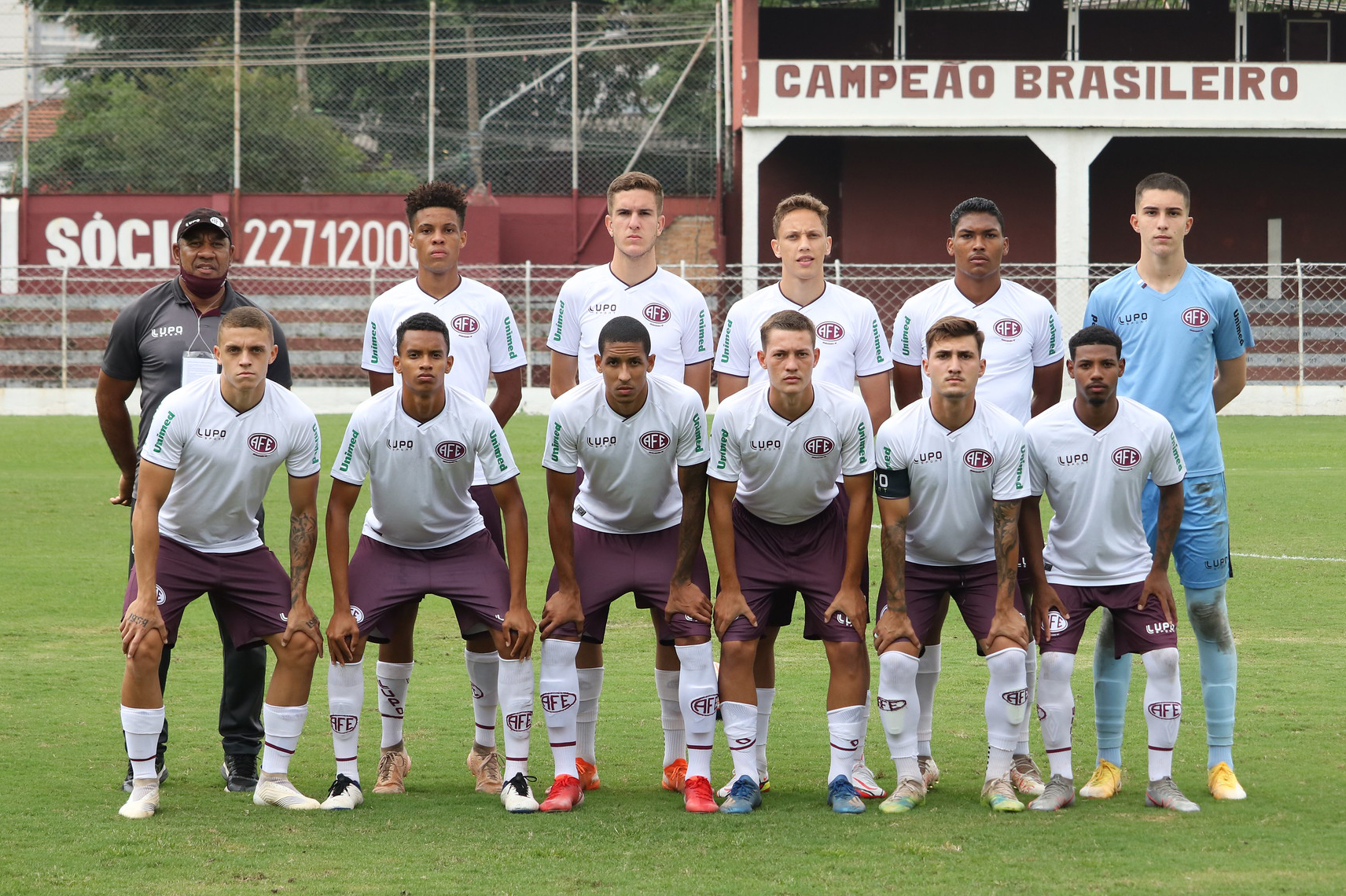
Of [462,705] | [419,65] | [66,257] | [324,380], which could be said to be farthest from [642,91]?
[462,705]

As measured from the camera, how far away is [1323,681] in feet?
24.3

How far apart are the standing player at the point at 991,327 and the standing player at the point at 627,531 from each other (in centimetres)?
94

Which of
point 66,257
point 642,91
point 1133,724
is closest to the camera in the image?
point 1133,724

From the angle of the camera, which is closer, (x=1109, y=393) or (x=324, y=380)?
(x=1109, y=393)

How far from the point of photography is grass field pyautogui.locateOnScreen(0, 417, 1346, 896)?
15.0 feet

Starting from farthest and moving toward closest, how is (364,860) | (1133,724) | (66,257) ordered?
(66,257)
(1133,724)
(364,860)

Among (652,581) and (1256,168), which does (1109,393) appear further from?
(1256,168)

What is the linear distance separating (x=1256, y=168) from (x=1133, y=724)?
24.1m

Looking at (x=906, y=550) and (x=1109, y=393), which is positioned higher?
(x=1109, y=393)

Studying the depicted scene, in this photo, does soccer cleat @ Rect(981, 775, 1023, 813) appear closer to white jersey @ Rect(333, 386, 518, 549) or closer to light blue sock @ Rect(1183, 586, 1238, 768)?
light blue sock @ Rect(1183, 586, 1238, 768)

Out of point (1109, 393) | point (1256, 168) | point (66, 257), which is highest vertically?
point (1256, 168)

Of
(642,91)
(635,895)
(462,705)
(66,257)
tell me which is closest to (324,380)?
(66,257)

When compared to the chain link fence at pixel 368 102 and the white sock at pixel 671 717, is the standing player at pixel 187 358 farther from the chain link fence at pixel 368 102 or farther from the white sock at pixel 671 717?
the chain link fence at pixel 368 102

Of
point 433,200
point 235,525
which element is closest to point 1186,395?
point 433,200
